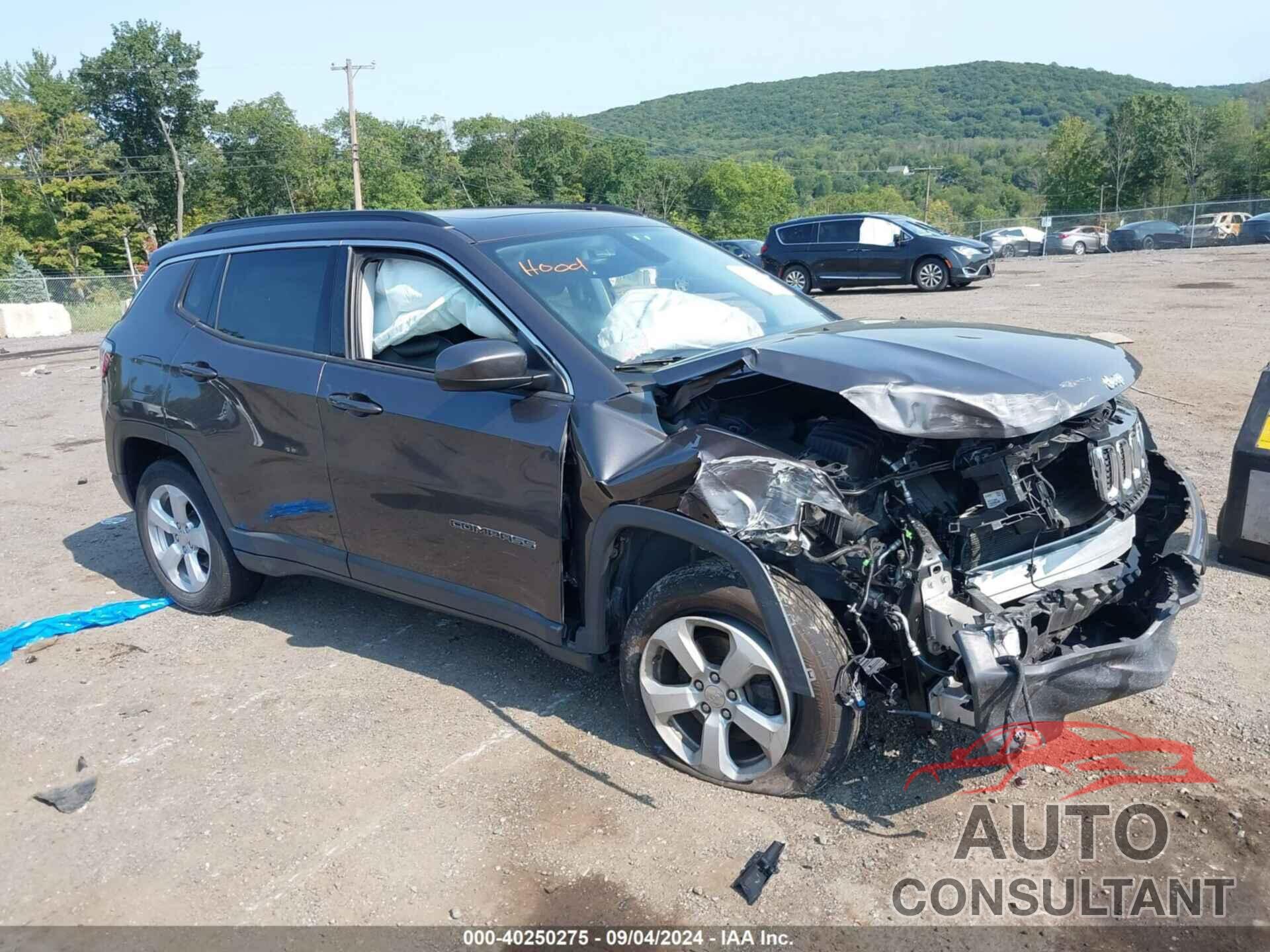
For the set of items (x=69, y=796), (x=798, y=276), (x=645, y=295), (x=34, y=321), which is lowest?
(x=34, y=321)

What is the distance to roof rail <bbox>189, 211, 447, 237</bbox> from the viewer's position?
4340 mm

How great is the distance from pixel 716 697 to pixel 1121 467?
1655 millimetres

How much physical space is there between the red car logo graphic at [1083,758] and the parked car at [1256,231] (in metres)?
33.9

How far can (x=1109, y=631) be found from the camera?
3.73 meters

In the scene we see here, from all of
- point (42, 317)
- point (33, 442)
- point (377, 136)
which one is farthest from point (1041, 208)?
point (33, 442)

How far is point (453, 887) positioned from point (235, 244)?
11.2 feet

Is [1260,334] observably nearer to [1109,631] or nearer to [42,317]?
[1109,631]

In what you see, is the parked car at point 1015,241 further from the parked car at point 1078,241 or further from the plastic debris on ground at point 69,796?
the plastic debris on ground at point 69,796

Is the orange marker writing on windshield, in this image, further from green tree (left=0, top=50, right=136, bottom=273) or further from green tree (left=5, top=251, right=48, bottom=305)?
green tree (left=0, top=50, right=136, bottom=273)

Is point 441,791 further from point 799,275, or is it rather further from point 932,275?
point 799,275

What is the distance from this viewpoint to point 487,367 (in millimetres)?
3604

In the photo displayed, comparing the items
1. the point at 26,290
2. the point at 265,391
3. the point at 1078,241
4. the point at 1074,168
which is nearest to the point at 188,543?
the point at 265,391

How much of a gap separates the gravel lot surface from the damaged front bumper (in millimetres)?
449

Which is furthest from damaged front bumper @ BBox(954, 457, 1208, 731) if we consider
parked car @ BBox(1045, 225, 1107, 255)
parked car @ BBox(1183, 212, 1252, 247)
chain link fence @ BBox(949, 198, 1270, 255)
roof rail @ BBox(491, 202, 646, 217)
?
parked car @ BBox(1045, 225, 1107, 255)
